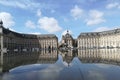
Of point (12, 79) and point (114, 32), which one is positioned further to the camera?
point (114, 32)

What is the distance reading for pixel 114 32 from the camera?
19425cm

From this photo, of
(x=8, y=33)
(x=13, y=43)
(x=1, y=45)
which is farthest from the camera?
(x=13, y=43)

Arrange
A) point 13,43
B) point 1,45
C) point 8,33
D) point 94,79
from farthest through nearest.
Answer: point 13,43
point 8,33
point 1,45
point 94,79

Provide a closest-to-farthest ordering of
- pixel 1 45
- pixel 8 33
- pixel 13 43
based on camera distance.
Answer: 1. pixel 1 45
2. pixel 8 33
3. pixel 13 43

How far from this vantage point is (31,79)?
15766 millimetres

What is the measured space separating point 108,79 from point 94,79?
39.1 inches

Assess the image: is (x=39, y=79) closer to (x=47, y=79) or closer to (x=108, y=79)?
(x=47, y=79)

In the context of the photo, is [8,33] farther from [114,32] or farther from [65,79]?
[65,79]

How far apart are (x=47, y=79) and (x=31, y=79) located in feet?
3.78

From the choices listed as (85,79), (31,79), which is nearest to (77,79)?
(85,79)

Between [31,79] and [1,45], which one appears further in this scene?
[1,45]

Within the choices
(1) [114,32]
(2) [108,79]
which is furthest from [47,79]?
(1) [114,32]

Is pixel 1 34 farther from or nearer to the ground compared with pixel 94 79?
farther from the ground

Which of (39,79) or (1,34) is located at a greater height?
(1,34)
